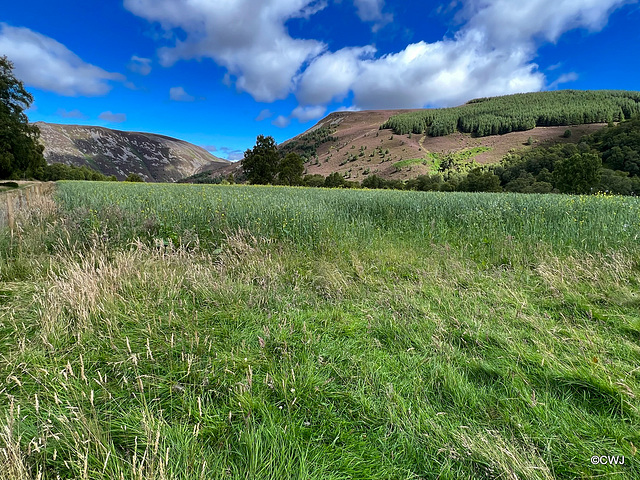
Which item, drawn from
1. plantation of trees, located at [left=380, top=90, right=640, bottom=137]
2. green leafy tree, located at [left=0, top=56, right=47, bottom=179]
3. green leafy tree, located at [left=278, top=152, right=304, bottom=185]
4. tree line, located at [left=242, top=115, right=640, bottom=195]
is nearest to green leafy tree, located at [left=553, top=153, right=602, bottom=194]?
tree line, located at [left=242, top=115, right=640, bottom=195]

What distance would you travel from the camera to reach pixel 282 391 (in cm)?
181

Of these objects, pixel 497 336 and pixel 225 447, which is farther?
pixel 497 336

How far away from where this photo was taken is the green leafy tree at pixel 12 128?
3544 cm

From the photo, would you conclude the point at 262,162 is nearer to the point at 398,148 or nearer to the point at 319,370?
the point at 319,370

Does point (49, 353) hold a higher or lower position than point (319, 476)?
higher

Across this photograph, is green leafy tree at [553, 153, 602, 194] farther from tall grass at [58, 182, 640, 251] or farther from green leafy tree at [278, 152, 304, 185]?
green leafy tree at [278, 152, 304, 185]

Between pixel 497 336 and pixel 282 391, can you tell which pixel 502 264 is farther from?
pixel 282 391

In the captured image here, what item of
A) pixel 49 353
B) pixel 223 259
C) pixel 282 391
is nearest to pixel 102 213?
pixel 223 259

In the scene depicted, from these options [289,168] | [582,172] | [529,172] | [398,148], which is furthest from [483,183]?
[398,148]

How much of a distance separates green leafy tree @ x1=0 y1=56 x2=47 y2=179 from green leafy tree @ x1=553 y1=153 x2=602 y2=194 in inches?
3279

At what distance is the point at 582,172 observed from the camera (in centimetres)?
3866

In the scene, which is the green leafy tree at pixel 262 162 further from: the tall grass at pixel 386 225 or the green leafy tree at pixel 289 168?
the tall grass at pixel 386 225

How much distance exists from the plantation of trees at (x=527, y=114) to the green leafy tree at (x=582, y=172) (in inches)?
2853

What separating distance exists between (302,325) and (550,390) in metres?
2.11
